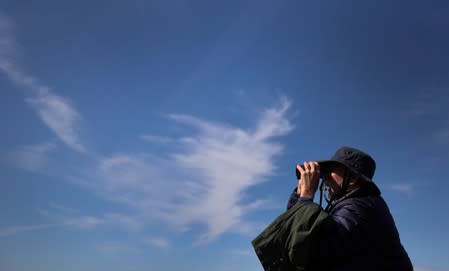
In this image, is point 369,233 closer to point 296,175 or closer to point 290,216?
point 290,216

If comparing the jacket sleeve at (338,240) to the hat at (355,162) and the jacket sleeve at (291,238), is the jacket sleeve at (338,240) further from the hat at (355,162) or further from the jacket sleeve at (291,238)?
the hat at (355,162)

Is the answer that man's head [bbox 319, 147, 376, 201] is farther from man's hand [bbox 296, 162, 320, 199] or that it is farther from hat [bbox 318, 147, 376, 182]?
man's hand [bbox 296, 162, 320, 199]

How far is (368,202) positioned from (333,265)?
112cm

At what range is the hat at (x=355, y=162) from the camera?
641 centimetres

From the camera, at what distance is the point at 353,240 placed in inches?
224

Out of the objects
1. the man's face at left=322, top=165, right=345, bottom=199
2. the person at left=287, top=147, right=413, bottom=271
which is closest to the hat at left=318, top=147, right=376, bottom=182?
the person at left=287, top=147, right=413, bottom=271

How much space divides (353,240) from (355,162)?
1308 millimetres

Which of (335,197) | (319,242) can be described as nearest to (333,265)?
(319,242)

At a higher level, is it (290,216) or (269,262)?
(290,216)

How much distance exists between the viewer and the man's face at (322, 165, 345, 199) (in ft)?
21.8

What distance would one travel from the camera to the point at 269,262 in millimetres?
5840

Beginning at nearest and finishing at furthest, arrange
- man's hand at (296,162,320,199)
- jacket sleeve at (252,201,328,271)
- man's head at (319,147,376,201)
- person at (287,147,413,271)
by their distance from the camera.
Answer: jacket sleeve at (252,201,328,271)
person at (287,147,413,271)
man's hand at (296,162,320,199)
man's head at (319,147,376,201)

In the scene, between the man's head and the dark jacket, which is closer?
the dark jacket

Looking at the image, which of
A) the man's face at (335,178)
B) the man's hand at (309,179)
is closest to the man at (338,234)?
the man's hand at (309,179)
